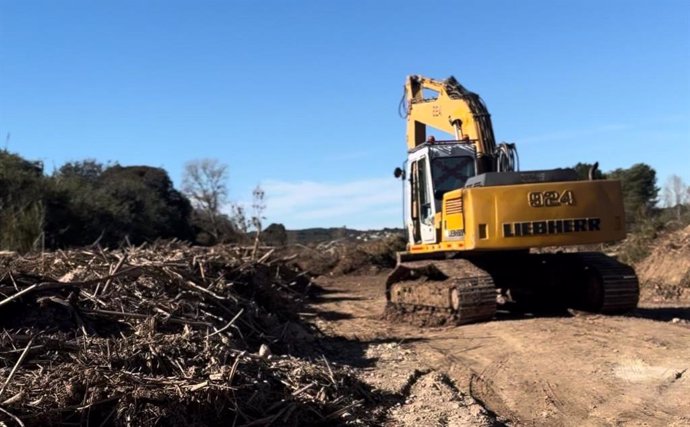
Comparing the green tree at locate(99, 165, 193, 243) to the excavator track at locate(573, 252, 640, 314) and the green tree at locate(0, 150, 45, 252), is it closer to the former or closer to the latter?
the green tree at locate(0, 150, 45, 252)

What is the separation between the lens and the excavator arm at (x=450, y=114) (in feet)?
40.4

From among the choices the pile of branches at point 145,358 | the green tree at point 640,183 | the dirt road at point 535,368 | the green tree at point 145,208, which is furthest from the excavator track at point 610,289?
the green tree at point 640,183

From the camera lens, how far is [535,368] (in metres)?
7.38

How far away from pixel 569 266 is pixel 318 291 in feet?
32.5

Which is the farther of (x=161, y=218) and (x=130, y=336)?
(x=161, y=218)

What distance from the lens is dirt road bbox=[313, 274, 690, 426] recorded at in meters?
5.84

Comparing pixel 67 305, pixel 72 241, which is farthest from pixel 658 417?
pixel 72 241

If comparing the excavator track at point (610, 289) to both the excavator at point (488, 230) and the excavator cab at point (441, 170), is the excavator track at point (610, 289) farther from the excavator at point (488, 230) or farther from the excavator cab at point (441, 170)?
the excavator cab at point (441, 170)

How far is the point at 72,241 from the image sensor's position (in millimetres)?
20406

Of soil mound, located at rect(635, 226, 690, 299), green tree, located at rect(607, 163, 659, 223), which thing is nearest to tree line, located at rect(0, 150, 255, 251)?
soil mound, located at rect(635, 226, 690, 299)

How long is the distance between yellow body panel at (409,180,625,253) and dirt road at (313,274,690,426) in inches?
47.1

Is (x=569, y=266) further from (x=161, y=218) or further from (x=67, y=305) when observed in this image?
(x=161, y=218)

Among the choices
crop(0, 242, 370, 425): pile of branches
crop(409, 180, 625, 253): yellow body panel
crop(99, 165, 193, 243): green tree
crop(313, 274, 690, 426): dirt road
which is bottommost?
crop(313, 274, 690, 426): dirt road

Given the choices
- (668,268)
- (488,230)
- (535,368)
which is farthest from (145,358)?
(668,268)
